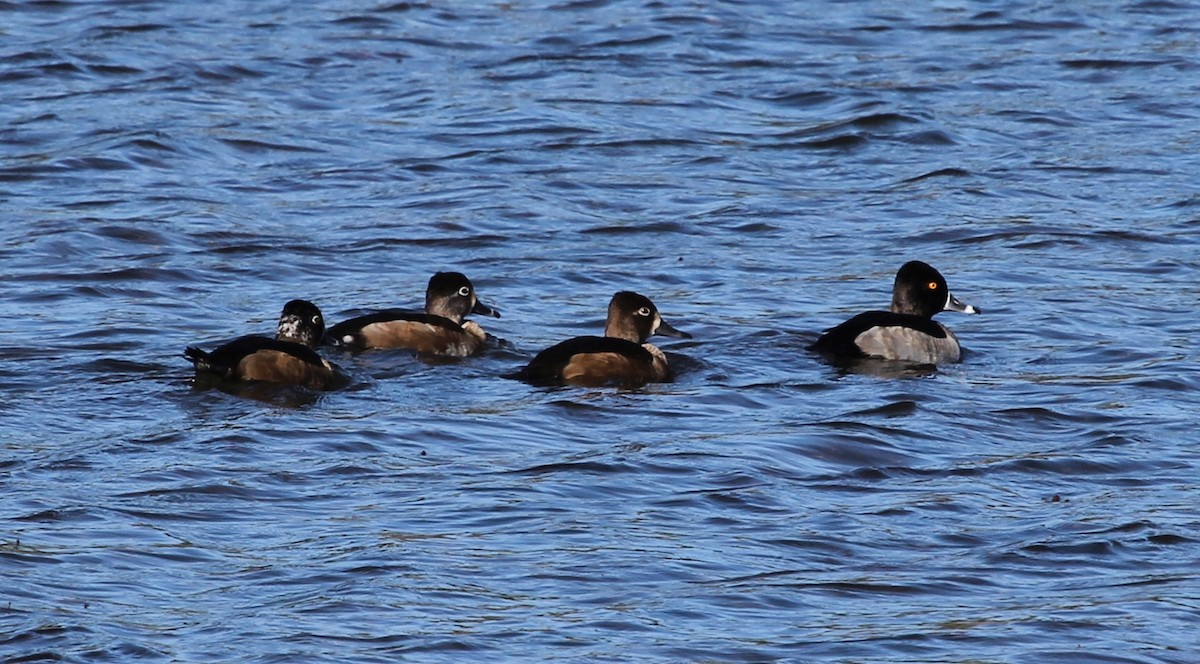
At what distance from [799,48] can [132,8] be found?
686cm

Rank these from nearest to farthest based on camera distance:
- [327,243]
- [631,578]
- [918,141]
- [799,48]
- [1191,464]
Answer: [631,578] → [1191,464] → [327,243] → [918,141] → [799,48]

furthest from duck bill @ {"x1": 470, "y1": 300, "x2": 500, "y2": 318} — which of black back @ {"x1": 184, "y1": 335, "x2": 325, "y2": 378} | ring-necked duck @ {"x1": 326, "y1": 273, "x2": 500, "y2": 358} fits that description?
Answer: black back @ {"x1": 184, "y1": 335, "x2": 325, "y2": 378}

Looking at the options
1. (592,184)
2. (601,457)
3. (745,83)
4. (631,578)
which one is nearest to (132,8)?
(745,83)

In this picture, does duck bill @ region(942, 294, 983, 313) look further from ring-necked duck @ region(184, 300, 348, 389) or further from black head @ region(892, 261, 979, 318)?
ring-necked duck @ region(184, 300, 348, 389)

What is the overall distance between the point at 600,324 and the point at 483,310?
0.69 m

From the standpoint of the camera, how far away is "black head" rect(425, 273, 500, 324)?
12523 mm

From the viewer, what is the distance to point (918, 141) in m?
18.3

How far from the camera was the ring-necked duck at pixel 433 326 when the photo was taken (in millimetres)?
11930

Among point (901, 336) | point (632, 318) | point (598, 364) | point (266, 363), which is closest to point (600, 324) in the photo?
point (632, 318)

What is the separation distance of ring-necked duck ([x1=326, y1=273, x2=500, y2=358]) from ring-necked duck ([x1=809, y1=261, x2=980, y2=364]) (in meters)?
1.92

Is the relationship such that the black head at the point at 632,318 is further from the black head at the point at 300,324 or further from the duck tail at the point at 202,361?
the duck tail at the point at 202,361

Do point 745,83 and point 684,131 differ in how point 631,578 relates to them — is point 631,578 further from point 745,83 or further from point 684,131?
point 745,83

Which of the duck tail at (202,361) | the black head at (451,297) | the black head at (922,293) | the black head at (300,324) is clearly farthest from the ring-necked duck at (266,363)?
the black head at (922,293)

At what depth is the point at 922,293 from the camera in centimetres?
1296
